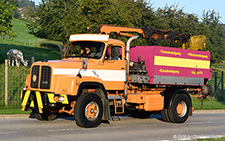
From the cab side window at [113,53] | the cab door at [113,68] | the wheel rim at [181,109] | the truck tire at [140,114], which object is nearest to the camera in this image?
the cab door at [113,68]

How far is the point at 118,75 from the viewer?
1403cm

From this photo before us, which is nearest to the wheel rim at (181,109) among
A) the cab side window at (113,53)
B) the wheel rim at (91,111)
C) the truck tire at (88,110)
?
the cab side window at (113,53)

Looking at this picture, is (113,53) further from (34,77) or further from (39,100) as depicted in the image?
(39,100)

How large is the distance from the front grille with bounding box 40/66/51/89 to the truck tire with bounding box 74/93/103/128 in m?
1.24

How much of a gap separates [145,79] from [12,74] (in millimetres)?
9532

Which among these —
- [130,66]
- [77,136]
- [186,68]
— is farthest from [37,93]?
[186,68]

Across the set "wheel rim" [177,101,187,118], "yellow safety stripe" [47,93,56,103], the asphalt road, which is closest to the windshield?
"yellow safety stripe" [47,93,56,103]

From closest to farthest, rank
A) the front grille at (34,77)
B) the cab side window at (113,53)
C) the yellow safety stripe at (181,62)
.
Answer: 1. the front grille at (34,77)
2. the cab side window at (113,53)
3. the yellow safety stripe at (181,62)

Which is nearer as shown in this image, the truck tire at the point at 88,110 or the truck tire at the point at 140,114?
the truck tire at the point at 88,110

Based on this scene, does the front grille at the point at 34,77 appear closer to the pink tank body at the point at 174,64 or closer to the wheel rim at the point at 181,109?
the pink tank body at the point at 174,64

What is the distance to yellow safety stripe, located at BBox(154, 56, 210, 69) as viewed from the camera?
14.8m

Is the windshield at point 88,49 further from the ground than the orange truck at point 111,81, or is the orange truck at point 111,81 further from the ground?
the windshield at point 88,49

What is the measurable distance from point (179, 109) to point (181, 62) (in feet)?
6.66

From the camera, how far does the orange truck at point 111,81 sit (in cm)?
1238
